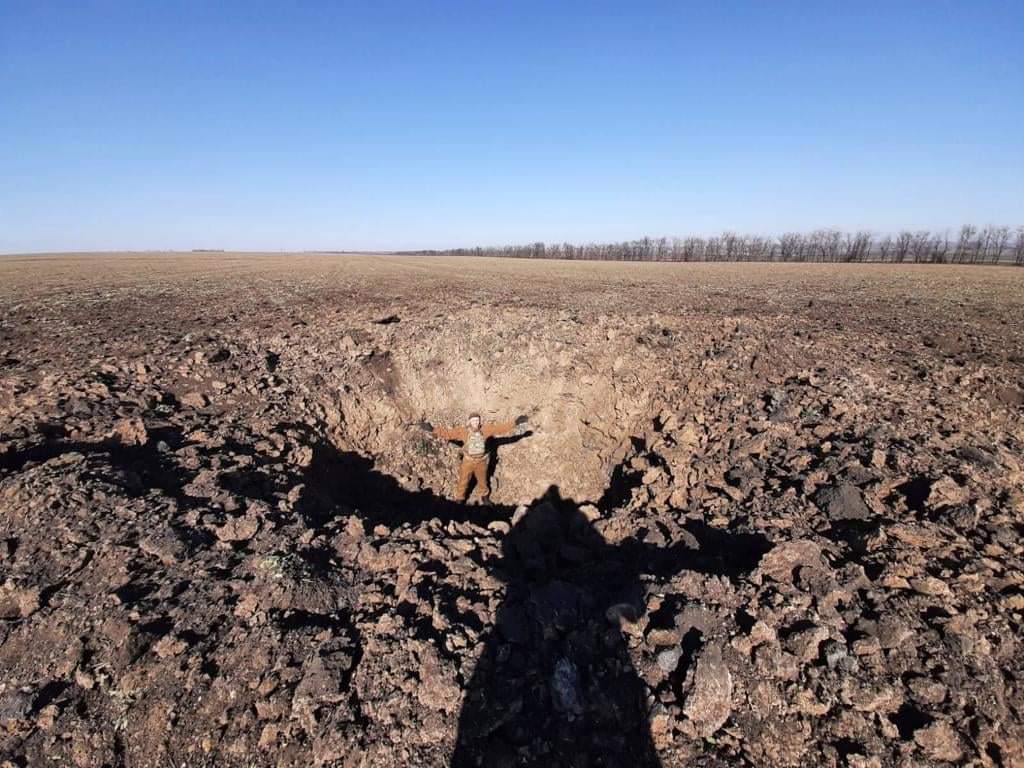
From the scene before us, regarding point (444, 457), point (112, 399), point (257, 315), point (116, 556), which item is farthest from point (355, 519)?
point (257, 315)

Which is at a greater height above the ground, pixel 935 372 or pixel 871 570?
pixel 935 372

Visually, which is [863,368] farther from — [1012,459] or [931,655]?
[931,655]

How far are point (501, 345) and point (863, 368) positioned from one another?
624cm

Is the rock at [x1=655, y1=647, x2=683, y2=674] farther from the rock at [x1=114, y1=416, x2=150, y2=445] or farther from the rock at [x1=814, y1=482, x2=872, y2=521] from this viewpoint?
the rock at [x1=114, y1=416, x2=150, y2=445]

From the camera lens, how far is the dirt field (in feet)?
8.18

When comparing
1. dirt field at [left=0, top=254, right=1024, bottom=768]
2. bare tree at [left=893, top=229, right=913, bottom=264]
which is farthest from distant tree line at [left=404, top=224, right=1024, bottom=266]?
dirt field at [left=0, top=254, right=1024, bottom=768]

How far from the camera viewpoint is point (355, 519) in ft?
13.7

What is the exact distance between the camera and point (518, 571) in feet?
14.0

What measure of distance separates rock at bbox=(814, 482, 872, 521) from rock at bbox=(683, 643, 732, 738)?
2047 mm

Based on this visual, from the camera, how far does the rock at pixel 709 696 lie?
2547 mm

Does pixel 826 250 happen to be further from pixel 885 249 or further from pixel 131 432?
pixel 131 432

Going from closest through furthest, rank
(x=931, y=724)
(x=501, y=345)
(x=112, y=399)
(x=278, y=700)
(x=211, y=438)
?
(x=931, y=724), (x=278, y=700), (x=211, y=438), (x=112, y=399), (x=501, y=345)

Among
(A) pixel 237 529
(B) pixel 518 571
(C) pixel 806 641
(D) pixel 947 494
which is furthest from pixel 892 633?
(A) pixel 237 529

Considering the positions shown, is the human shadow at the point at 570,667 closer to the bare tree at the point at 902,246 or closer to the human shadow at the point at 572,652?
the human shadow at the point at 572,652
